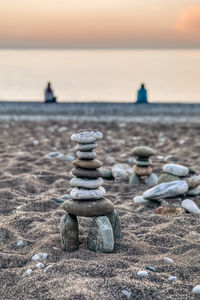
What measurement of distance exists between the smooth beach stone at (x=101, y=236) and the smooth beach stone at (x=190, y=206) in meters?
1.41

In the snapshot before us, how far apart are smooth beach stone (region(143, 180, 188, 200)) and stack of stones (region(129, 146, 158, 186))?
87cm

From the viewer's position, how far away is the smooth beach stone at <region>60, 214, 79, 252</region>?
13.4 feet

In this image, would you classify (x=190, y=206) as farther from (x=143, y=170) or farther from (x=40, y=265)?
(x=40, y=265)

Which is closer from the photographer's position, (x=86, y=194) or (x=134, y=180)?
(x=86, y=194)

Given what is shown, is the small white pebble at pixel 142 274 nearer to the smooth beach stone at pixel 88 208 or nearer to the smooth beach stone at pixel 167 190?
the smooth beach stone at pixel 88 208

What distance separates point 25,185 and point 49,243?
Result: 210cm

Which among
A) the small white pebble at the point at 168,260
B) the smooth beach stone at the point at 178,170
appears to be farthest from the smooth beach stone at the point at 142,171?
the small white pebble at the point at 168,260

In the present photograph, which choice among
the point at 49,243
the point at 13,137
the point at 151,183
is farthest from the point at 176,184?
the point at 13,137

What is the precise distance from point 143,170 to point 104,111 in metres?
6.17

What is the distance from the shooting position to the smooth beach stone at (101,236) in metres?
4.06

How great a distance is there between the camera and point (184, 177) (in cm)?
598

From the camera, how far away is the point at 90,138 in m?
4.19

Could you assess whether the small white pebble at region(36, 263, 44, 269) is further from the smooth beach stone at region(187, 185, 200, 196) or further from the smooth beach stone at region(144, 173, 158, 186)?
the smooth beach stone at region(144, 173, 158, 186)

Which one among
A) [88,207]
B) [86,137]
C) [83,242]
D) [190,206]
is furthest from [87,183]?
[190,206]
